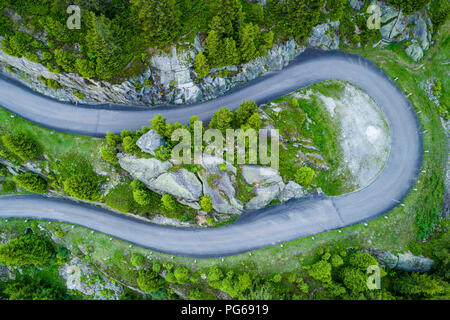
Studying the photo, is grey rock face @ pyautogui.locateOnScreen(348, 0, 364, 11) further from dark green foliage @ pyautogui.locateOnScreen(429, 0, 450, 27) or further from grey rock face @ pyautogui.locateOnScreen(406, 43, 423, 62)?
dark green foliage @ pyautogui.locateOnScreen(429, 0, 450, 27)

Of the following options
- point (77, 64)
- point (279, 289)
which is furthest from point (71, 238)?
point (279, 289)

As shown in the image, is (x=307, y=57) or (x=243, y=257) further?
(x=307, y=57)

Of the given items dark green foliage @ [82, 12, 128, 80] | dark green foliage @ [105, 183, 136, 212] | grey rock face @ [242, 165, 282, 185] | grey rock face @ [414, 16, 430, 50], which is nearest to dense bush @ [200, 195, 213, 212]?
grey rock face @ [242, 165, 282, 185]

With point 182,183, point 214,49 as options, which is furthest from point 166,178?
point 214,49

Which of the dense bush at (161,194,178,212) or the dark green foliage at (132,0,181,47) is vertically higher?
the dark green foliage at (132,0,181,47)

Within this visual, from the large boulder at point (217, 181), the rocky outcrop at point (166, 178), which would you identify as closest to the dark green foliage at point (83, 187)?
the rocky outcrop at point (166, 178)

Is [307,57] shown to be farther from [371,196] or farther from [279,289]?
[279,289]
